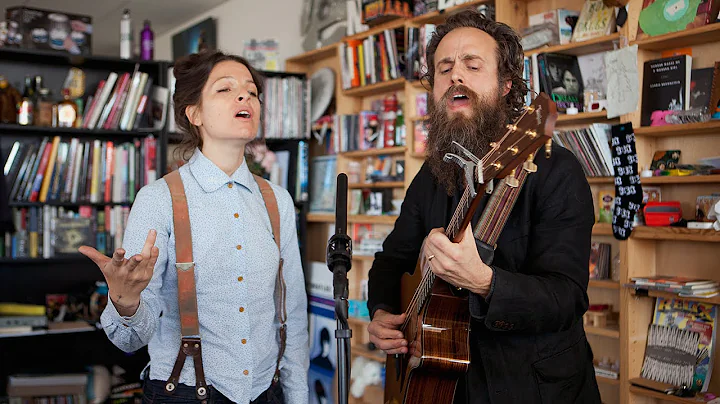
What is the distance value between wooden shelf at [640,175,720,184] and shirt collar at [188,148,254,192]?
5.33ft

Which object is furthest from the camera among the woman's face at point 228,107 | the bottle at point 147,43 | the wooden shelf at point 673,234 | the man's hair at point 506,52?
the bottle at point 147,43

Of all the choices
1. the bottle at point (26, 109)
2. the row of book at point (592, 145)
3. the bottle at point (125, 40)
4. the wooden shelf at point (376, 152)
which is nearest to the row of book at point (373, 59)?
the wooden shelf at point (376, 152)

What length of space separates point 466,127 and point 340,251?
0.49 m

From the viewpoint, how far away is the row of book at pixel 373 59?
377 centimetres

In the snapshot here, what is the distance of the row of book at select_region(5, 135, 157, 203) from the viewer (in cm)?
373

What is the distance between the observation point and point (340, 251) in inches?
52.9

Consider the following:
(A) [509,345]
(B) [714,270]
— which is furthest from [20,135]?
(B) [714,270]

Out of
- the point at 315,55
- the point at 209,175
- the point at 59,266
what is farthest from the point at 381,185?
the point at 209,175

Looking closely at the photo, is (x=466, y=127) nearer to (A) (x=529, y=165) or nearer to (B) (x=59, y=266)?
(A) (x=529, y=165)

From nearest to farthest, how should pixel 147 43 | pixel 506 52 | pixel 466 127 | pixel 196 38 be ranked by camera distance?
pixel 466 127 < pixel 506 52 < pixel 147 43 < pixel 196 38

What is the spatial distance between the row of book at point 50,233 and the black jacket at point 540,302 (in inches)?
115

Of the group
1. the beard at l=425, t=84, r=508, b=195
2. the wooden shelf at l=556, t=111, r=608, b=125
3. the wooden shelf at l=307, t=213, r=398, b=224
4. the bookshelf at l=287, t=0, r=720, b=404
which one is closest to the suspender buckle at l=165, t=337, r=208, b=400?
the beard at l=425, t=84, r=508, b=195

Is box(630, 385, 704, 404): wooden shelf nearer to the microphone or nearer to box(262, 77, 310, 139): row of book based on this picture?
the microphone

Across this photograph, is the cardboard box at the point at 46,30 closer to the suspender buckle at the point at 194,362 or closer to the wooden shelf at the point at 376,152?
the wooden shelf at the point at 376,152
